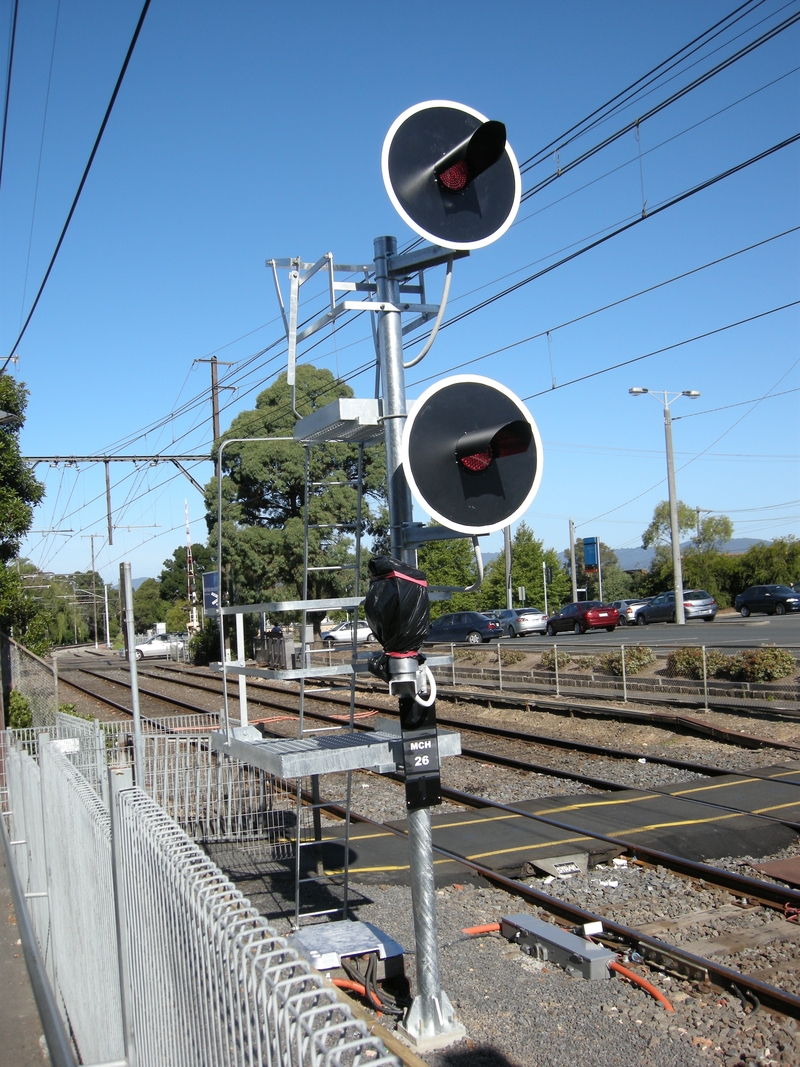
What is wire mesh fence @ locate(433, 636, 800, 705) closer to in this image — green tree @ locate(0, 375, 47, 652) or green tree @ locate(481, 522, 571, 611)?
green tree @ locate(0, 375, 47, 652)

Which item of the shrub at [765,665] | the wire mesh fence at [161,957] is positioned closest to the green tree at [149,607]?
the shrub at [765,665]

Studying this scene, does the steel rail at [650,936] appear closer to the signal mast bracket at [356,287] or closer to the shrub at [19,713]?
the signal mast bracket at [356,287]

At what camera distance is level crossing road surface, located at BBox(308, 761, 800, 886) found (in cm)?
868

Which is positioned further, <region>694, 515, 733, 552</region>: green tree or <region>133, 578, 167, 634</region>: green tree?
<region>133, 578, 167, 634</region>: green tree

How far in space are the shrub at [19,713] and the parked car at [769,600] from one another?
3565cm

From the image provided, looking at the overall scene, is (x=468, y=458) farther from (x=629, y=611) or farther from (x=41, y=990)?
(x=629, y=611)

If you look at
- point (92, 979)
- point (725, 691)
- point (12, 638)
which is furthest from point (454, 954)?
point (12, 638)

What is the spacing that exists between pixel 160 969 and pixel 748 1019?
12.4 ft

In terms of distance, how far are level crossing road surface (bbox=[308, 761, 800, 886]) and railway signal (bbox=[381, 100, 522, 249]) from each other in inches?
214

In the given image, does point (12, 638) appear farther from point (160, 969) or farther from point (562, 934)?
point (160, 969)

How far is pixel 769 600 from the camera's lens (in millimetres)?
44531

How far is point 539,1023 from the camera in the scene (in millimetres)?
5281

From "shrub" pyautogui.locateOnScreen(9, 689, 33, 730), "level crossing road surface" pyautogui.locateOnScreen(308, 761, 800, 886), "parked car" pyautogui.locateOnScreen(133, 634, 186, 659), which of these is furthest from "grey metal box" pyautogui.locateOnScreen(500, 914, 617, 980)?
"parked car" pyautogui.locateOnScreen(133, 634, 186, 659)

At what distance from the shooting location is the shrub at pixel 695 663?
20.1 metres
